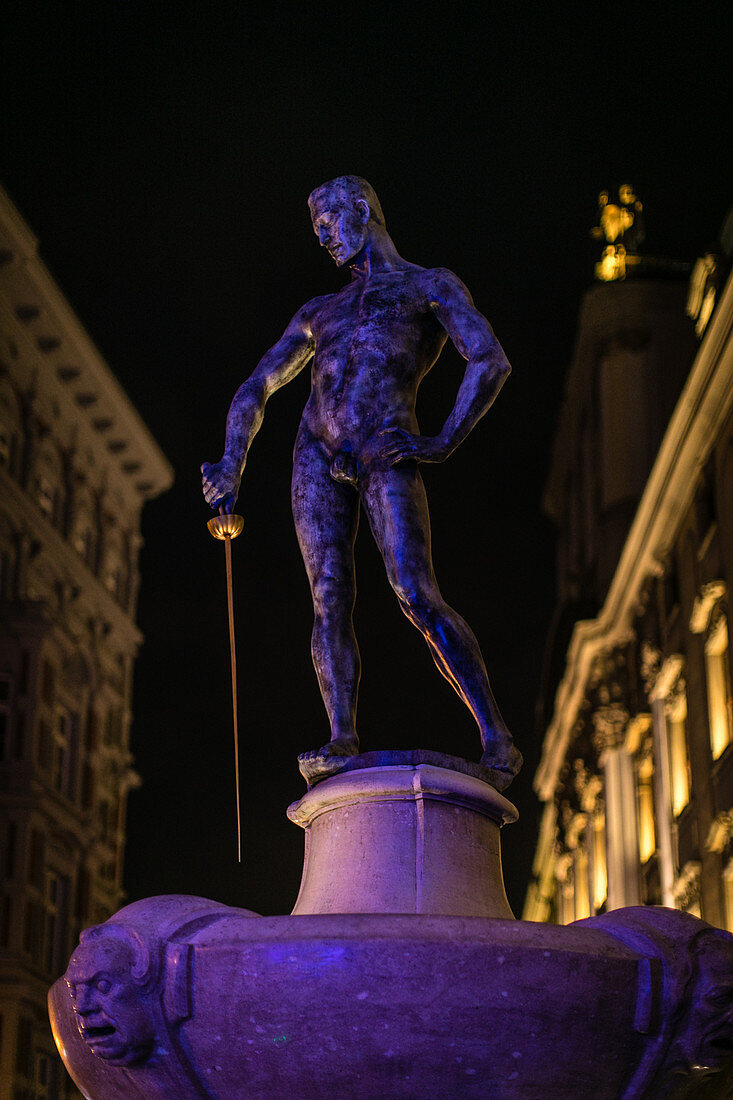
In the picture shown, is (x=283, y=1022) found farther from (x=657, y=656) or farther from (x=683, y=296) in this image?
(x=683, y=296)

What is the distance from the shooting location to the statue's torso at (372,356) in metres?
7.17

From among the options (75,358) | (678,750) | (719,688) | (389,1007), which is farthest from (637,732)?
(389,1007)

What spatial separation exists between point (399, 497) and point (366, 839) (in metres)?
1.62

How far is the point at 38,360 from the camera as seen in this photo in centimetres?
4094

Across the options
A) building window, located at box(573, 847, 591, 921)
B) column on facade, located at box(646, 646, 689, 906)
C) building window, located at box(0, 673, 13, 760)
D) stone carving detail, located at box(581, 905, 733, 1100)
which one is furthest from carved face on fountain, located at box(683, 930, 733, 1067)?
building window, located at box(573, 847, 591, 921)

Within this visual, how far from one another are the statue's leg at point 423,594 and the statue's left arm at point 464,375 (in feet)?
0.46

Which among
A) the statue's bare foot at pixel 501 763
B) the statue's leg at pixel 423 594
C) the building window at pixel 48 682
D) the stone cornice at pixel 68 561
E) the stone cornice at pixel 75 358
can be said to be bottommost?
the statue's bare foot at pixel 501 763

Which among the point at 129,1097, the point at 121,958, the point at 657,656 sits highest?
the point at 657,656

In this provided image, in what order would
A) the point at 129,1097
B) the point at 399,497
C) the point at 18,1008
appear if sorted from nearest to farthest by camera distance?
the point at 129,1097
the point at 399,497
the point at 18,1008

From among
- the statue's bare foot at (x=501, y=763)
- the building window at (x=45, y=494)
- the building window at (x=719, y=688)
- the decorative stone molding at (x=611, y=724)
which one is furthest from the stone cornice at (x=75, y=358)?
the statue's bare foot at (x=501, y=763)

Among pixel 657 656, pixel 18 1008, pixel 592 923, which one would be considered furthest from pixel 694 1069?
pixel 18 1008

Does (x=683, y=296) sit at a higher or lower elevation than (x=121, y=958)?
higher

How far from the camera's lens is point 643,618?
32.5 meters

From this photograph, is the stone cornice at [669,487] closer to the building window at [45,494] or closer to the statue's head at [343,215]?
the building window at [45,494]
